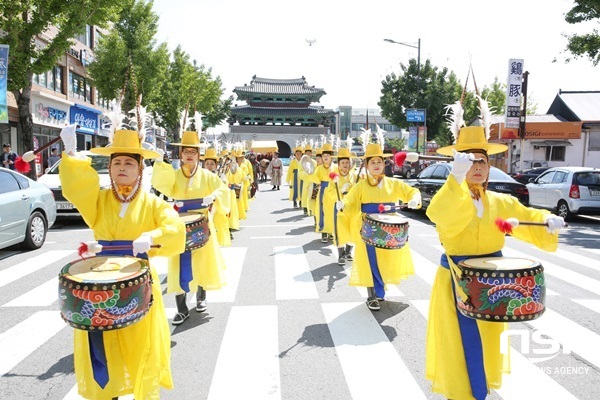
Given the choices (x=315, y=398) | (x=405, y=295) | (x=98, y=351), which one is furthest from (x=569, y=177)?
(x=98, y=351)

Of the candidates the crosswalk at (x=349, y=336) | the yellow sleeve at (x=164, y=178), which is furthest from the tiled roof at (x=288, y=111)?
the yellow sleeve at (x=164, y=178)

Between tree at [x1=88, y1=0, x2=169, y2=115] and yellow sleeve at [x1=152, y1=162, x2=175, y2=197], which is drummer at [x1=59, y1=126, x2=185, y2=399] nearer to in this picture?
yellow sleeve at [x1=152, y1=162, x2=175, y2=197]

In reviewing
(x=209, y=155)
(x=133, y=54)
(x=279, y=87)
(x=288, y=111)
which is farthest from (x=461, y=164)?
(x=279, y=87)

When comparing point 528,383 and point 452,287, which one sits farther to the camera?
point 528,383

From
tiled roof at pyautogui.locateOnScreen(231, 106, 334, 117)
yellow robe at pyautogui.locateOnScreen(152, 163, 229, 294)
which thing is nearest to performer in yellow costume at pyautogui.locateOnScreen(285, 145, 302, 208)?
yellow robe at pyautogui.locateOnScreen(152, 163, 229, 294)

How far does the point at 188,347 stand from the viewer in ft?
14.1

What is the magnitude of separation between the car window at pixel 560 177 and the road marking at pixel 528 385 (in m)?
10.8

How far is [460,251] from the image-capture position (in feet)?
10.1

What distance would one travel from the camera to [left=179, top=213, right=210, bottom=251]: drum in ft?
15.4

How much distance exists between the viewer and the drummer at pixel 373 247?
5316mm

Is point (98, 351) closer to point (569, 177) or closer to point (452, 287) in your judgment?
point (452, 287)

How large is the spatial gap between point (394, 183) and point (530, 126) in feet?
94.4

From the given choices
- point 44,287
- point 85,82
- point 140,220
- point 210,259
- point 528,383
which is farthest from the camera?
point 85,82

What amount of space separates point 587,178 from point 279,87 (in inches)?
1927
